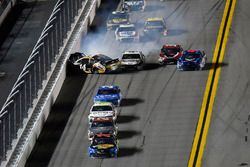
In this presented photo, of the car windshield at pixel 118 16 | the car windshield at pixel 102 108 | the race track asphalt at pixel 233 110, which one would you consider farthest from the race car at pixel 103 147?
the car windshield at pixel 118 16

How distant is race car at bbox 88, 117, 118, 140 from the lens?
12312 cm

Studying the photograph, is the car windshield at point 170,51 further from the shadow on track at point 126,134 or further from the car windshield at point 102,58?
the shadow on track at point 126,134

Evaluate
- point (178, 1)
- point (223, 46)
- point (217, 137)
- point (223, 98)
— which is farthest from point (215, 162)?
point (178, 1)

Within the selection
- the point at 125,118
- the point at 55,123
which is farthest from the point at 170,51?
the point at 55,123

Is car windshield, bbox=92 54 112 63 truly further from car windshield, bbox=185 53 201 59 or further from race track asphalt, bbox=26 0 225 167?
car windshield, bbox=185 53 201 59

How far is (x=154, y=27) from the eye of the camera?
478 ft

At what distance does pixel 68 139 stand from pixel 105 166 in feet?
25.2

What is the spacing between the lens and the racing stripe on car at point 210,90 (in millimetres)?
120875

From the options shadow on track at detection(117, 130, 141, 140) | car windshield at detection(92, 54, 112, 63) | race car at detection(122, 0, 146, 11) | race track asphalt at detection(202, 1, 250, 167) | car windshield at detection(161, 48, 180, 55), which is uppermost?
car windshield at detection(161, 48, 180, 55)

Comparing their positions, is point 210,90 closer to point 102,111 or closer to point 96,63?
point 102,111

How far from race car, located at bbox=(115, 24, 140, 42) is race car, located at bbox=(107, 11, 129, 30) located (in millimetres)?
2912

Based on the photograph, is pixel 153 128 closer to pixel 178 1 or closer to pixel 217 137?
pixel 217 137

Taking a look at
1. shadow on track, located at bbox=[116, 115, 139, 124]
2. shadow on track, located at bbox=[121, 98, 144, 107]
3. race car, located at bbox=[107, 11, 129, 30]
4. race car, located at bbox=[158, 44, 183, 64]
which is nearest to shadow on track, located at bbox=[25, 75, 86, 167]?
shadow on track, located at bbox=[121, 98, 144, 107]

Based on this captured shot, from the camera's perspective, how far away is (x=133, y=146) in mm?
122562
